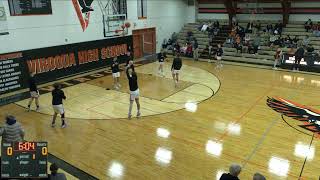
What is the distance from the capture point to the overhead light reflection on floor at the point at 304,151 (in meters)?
7.60

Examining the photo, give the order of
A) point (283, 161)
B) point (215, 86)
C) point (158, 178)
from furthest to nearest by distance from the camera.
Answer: point (215, 86)
point (283, 161)
point (158, 178)

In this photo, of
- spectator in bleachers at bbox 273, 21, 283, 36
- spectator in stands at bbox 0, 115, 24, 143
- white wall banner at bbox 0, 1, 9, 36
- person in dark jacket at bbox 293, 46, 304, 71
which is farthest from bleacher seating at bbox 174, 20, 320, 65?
spectator in stands at bbox 0, 115, 24, 143

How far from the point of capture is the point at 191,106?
443 inches

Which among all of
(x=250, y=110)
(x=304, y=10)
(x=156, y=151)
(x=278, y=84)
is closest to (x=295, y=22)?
(x=304, y=10)

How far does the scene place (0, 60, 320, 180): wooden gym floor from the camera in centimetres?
707

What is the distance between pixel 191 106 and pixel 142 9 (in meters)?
11.3

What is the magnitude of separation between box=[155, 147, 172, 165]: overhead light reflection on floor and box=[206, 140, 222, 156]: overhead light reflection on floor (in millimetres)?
1118

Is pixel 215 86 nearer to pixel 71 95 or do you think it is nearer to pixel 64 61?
pixel 71 95

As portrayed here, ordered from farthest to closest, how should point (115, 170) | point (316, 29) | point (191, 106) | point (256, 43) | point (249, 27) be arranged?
point (249, 27) → point (256, 43) → point (316, 29) → point (191, 106) → point (115, 170)

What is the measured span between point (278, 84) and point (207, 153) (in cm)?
835

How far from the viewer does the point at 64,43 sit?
617 inches

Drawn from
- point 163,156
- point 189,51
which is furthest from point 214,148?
point 189,51

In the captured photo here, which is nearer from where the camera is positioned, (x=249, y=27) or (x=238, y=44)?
(x=238, y=44)

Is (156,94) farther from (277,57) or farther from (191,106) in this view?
(277,57)
